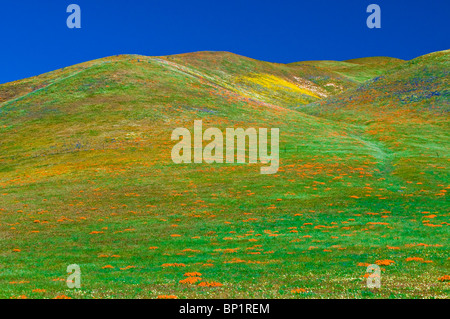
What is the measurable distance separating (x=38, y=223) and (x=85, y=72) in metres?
99.6

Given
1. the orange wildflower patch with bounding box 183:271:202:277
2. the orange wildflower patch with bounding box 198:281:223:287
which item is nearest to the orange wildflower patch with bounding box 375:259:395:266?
the orange wildflower patch with bounding box 198:281:223:287

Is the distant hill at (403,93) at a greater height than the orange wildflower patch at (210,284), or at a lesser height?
greater

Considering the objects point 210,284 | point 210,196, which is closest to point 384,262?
point 210,284

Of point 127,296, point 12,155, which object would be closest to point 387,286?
point 127,296

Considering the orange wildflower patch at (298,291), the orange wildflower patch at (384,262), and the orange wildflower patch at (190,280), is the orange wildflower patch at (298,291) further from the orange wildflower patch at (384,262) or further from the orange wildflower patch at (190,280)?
the orange wildflower patch at (384,262)

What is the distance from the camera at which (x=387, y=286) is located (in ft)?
67.1

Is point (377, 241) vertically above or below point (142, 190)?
below

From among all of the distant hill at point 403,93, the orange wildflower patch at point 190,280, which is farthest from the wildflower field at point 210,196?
→ the distant hill at point 403,93

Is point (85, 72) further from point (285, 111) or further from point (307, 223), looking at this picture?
point (307, 223)

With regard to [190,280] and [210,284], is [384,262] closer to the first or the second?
[210,284]

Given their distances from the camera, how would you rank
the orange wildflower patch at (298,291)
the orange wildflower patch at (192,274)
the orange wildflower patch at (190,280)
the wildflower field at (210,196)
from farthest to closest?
1. the orange wildflower patch at (192,274)
2. the wildflower field at (210,196)
3. the orange wildflower patch at (190,280)
4. the orange wildflower patch at (298,291)

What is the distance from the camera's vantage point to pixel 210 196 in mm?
55094

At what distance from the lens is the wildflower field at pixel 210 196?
24281mm

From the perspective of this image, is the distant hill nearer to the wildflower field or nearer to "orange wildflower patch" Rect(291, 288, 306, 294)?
the wildflower field
